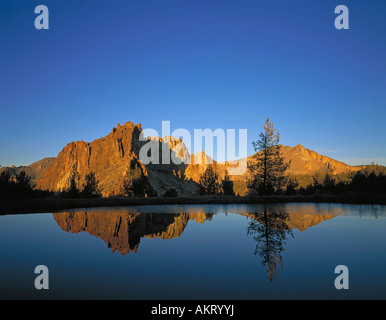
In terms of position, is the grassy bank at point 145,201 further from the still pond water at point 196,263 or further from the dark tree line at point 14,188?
the still pond water at point 196,263

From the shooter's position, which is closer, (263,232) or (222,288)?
(222,288)

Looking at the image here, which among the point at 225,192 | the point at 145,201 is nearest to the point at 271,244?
the point at 145,201

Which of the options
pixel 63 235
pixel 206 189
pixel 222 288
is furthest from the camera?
pixel 206 189

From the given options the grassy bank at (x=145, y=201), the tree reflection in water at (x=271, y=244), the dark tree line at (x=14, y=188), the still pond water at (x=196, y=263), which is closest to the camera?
the still pond water at (x=196, y=263)

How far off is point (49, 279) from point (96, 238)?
12.2 ft

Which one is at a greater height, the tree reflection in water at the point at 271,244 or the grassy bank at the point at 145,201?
the tree reflection in water at the point at 271,244

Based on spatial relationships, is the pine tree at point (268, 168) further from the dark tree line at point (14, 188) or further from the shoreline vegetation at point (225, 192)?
the dark tree line at point (14, 188)

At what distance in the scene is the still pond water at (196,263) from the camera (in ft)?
15.2

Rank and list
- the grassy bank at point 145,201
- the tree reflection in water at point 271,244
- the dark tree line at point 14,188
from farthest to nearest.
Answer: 1. the dark tree line at point 14,188
2. the grassy bank at point 145,201
3. the tree reflection in water at point 271,244

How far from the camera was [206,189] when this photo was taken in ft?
145

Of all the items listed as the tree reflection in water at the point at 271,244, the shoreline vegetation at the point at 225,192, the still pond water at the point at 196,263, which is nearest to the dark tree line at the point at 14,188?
the shoreline vegetation at the point at 225,192

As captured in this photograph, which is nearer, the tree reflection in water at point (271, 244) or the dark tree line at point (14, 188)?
the tree reflection in water at point (271, 244)
